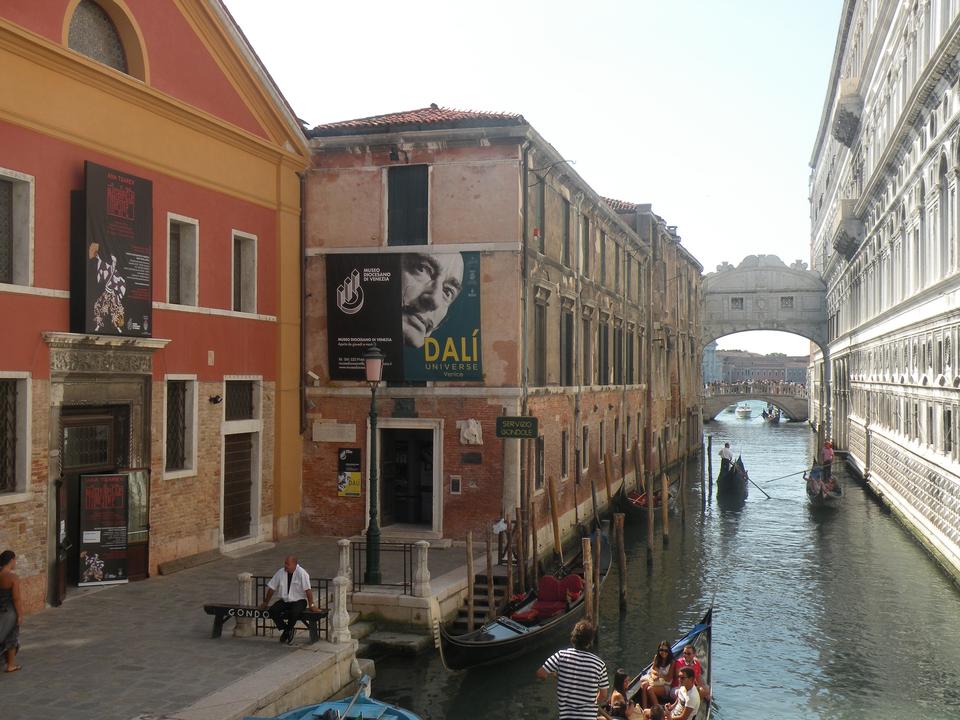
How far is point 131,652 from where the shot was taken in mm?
10414

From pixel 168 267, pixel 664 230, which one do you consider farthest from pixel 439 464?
pixel 664 230

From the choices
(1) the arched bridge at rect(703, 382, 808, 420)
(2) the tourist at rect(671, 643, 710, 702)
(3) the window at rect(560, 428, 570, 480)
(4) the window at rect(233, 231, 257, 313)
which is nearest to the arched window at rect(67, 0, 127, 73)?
(4) the window at rect(233, 231, 257, 313)

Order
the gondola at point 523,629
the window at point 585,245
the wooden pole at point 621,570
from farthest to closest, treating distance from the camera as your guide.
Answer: the window at point 585,245 → the wooden pole at point 621,570 → the gondola at point 523,629

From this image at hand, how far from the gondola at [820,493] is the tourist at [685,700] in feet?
67.8

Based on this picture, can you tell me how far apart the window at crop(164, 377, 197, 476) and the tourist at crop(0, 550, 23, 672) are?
17.2 feet

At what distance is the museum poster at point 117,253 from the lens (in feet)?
42.3

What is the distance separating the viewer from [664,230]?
36000 mm

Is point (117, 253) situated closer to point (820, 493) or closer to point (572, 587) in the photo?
point (572, 587)

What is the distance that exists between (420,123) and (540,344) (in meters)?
4.98

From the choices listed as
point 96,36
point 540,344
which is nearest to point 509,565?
point 540,344

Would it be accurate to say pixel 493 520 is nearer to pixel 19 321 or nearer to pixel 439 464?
pixel 439 464

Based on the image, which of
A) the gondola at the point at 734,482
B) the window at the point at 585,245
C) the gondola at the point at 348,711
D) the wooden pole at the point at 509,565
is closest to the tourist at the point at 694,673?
→ the gondola at the point at 348,711

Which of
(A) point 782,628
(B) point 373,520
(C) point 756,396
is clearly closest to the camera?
(B) point 373,520

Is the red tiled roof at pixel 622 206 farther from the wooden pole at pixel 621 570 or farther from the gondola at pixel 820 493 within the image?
the wooden pole at pixel 621 570
